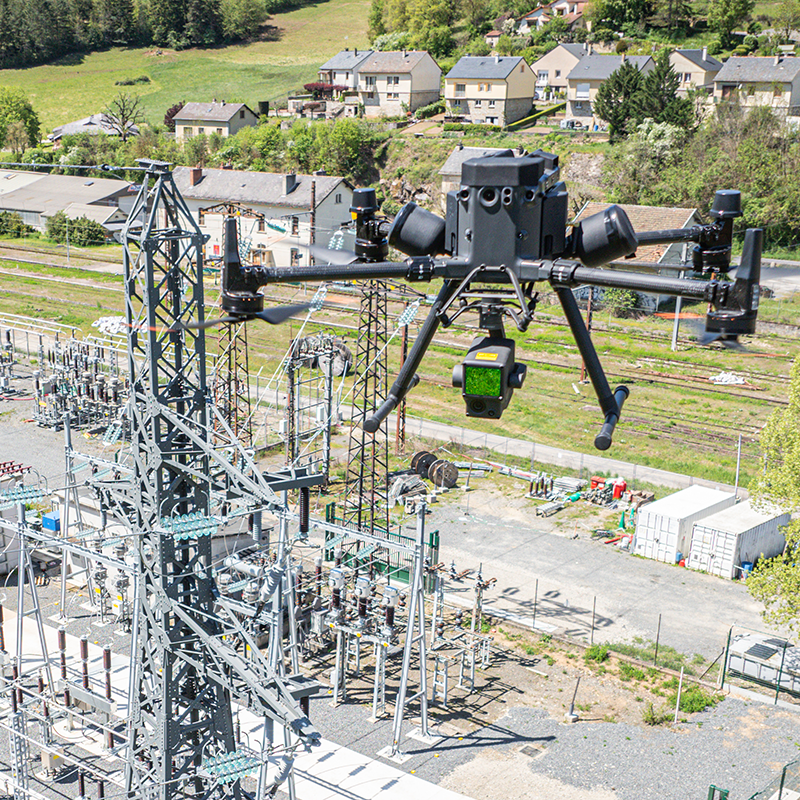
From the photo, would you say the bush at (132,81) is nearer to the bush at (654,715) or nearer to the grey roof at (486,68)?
the grey roof at (486,68)

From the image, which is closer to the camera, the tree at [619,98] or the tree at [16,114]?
the tree at [619,98]

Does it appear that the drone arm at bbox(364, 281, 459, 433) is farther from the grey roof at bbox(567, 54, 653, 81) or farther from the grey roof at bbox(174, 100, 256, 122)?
the grey roof at bbox(174, 100, 256, 122)

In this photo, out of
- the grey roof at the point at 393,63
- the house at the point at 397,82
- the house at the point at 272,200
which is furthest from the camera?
the house at the point at 397,82

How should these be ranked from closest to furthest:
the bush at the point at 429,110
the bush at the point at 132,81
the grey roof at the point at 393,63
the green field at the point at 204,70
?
1. the bush at the point at 429,110
2. the grey roof at the point at 393,63
3. the green field at the point at 204,70
4. the bush at the point at 132,81

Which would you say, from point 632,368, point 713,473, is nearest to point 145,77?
point 632,368

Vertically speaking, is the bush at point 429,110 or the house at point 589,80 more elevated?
the house at point 589,80

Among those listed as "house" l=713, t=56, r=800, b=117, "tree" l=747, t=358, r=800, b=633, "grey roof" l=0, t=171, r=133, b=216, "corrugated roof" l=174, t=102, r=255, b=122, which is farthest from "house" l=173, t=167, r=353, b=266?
"tree" l=747, t=358, r=800, b=633

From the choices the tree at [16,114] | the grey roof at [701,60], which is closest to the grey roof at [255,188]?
the grey roof at [701,60]
